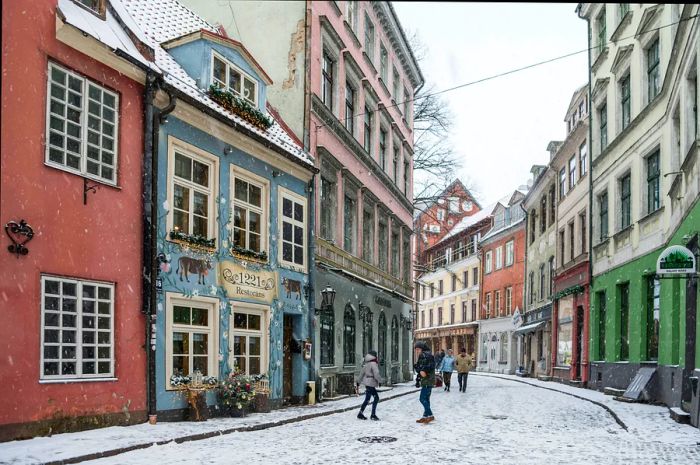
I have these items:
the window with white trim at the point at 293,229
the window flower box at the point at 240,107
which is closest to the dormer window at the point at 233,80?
the window flower box at the point at 240,107

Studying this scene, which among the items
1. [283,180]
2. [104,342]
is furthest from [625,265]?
[104,342]

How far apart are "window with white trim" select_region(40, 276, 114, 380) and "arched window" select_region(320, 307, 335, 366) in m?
9.77

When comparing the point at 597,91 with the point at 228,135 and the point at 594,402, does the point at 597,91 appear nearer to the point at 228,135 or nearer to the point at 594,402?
the point at 594,402

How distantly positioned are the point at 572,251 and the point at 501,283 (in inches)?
798

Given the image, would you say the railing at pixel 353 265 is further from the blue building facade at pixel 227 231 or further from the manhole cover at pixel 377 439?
the manhole cover at pixel 377 439

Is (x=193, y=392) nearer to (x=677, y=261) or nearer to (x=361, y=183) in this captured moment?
(x=677, y=261)

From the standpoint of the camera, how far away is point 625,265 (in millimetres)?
24188

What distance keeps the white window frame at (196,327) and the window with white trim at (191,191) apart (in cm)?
136

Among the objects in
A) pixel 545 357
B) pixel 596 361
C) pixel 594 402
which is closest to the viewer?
pixel 594 402

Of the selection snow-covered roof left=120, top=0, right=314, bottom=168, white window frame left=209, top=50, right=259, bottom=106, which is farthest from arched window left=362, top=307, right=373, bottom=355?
white window frame left=209, top=50, right=259, bottom=106

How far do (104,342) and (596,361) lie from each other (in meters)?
20.0

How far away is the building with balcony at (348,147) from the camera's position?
74.2 ft

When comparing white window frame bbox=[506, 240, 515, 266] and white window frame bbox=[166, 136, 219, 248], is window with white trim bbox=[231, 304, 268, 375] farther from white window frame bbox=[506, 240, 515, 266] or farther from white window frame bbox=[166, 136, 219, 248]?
white window frame bbox=[506, 240, 515, 266]

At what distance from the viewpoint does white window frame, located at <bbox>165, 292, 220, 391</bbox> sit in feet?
48.9
